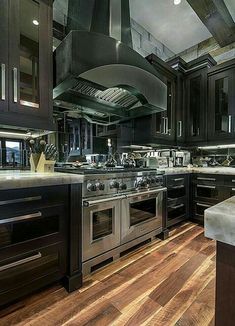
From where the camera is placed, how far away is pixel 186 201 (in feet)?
9.14

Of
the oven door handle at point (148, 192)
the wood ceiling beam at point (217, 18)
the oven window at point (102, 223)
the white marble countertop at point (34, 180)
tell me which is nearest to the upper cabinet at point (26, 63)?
the white marble countertop at point (34, 180)

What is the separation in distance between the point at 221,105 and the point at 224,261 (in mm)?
3157

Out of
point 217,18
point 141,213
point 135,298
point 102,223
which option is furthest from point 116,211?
point 217,18

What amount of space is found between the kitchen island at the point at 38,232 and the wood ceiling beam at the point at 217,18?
254 centimetres

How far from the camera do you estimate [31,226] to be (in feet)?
4.13

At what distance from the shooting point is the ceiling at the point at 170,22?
254 centimetres

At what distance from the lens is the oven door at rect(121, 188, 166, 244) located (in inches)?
72.7

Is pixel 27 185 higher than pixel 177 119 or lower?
lower

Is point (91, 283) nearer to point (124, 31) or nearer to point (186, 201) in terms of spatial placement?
point (186, 201)

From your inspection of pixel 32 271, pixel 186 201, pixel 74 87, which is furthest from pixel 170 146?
pixel 32 271

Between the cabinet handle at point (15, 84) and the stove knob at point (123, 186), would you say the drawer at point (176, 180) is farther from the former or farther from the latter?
the cabinet handle at point (15, 84)

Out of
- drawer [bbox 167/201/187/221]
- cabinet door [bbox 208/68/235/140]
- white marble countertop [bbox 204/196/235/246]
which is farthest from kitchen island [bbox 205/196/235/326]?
cabinet door [bbox 208/68/235/140]

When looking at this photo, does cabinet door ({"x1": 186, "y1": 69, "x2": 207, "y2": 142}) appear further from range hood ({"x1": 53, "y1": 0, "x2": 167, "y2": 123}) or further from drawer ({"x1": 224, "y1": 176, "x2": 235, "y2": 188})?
range hood ({"x1": 53, "y1": 0, "x2": 167, "y2": 123})

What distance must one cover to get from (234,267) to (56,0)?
112 inches
